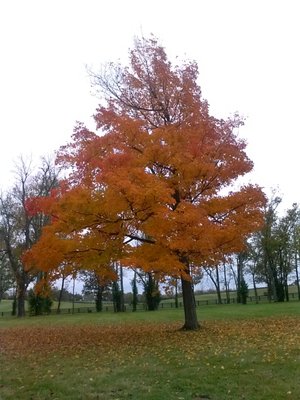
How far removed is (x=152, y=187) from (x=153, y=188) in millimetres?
118

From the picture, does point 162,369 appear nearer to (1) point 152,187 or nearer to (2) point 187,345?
(2) point 187,345

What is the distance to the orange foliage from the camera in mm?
13656

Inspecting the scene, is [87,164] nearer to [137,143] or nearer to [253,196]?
[137,143]

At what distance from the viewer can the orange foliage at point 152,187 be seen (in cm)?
1366

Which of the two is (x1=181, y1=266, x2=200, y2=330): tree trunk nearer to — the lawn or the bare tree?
the lawn

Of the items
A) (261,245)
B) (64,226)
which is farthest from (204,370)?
(261,245)

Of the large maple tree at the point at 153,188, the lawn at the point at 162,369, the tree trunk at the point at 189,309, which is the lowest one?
the lawn at the point at 162,369

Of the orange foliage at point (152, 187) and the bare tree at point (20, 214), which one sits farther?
the bare tree at point (20, 214)

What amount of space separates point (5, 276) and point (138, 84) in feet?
180

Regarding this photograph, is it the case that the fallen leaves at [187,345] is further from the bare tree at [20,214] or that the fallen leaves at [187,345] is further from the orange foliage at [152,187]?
the bare tree at [20,214]

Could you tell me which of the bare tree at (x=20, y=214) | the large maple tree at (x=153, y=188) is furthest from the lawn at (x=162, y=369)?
the bare tree at (x=20, y=214)

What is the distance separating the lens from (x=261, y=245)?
59719 millimetres

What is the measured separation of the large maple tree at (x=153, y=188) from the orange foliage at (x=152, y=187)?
0.12 ft

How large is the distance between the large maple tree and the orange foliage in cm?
4
